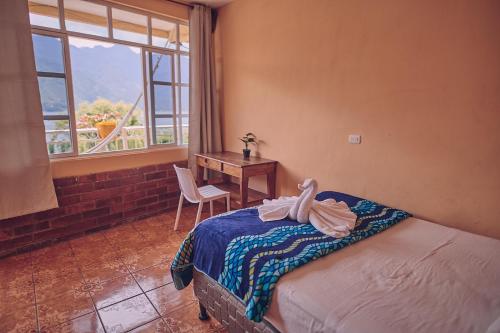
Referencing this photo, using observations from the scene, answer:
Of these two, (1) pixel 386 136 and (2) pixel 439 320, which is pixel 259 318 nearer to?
(2) pixel 439 320

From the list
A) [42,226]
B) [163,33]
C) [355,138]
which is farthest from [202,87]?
[42,226]

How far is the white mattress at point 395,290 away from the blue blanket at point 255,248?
6 cm

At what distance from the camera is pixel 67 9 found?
2994 millimetres

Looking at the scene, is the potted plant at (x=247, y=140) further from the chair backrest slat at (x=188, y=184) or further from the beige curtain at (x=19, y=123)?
the beige curtain at (x=19, y=123)

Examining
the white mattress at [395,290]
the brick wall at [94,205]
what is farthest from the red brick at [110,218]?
the white mattress at [395,290]

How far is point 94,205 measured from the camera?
322 centimetres

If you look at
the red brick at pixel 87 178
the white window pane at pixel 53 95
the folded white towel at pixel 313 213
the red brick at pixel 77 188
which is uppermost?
the white window pane at pixel 53 95

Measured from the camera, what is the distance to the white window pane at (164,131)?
3.76 meters

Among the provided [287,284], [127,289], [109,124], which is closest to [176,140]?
[109,124]

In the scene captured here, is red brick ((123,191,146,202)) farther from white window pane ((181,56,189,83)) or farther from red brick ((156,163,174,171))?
white window pane ((181,56,189,83))

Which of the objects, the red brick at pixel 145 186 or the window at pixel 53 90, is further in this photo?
the red brick at pixel 145 186

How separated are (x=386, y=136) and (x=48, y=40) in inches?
129

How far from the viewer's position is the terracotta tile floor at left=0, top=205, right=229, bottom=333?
184 cm

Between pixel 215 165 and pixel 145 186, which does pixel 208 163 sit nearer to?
pixel 215 165
